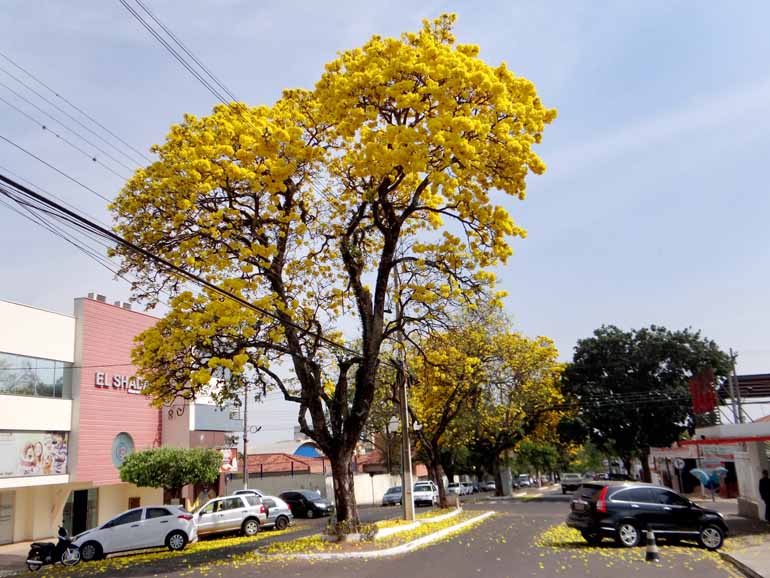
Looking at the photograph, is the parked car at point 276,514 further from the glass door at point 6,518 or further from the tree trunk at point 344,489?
the tree trunk at point 344,489

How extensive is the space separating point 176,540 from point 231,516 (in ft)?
15.7

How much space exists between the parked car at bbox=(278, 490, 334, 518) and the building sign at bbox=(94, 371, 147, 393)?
10793mm

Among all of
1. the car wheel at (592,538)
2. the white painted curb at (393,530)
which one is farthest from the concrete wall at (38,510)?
the car wheel at (592,538)

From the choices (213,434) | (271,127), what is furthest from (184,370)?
(213,434)

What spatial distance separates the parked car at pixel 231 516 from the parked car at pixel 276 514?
1.93 metres

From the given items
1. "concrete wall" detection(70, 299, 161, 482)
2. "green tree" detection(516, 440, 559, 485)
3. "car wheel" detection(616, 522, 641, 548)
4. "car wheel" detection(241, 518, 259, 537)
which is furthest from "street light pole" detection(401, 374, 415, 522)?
"green tree" detection(516, 440, 559, 485)

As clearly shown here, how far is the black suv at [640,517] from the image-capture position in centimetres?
1652

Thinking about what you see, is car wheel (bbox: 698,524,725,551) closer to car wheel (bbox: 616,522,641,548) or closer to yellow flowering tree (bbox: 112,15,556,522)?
car wheel (bbox: 616,522,641,548)

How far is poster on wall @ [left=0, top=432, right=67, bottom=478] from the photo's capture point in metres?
26.2

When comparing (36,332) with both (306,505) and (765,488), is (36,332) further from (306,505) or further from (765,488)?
(765,488)

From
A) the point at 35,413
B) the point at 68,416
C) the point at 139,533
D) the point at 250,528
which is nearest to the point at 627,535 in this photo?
the point at 139,533

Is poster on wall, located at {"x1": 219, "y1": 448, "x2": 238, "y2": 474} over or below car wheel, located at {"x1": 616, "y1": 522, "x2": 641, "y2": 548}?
over

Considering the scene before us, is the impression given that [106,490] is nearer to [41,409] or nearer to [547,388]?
[41,409]

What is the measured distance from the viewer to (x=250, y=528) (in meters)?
25.7
